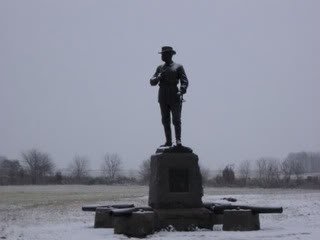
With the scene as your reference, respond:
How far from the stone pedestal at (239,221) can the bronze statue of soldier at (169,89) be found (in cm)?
254

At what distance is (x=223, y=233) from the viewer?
42.7 feet

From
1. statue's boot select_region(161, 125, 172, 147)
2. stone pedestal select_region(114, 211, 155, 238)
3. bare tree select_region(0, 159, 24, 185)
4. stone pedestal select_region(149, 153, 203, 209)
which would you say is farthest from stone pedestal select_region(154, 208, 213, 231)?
bare tree select_region(0, 159, 24, 185)

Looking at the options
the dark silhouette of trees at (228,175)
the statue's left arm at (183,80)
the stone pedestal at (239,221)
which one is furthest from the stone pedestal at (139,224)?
the dark silhouette of trees at (228,175)

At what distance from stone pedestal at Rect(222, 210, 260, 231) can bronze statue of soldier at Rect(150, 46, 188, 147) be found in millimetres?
A: 2538

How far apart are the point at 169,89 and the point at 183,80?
457mm

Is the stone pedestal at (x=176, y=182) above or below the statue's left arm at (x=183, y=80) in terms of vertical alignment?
below

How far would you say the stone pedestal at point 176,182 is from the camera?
46.7ft

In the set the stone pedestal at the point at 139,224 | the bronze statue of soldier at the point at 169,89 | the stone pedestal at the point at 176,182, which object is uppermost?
the bronze statue of soldier at the point at 169,89

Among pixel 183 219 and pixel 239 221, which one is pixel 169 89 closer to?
pixel 183 219

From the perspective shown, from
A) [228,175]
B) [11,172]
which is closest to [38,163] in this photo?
[11,172]

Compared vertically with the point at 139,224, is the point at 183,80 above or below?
above

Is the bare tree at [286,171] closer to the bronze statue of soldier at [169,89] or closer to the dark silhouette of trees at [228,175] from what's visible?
the dark silhouette of trees at [228,175]

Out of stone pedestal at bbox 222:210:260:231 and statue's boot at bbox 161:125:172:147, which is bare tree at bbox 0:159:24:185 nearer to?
statue's boot at bbox 161:125:172:147

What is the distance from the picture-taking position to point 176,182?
47.4ft
